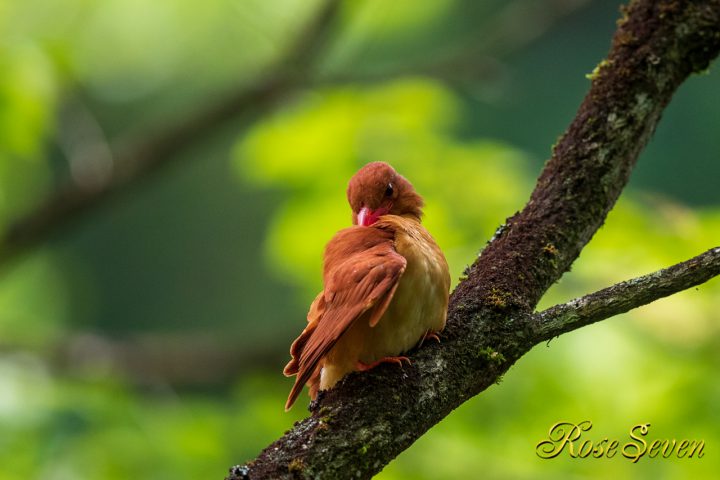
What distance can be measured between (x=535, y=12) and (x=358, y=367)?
4.37m

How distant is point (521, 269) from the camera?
2928mm

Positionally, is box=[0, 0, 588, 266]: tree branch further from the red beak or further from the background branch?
the red beak

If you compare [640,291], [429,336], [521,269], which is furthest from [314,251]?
[640,291]

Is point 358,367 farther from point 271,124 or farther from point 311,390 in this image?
point 271,124

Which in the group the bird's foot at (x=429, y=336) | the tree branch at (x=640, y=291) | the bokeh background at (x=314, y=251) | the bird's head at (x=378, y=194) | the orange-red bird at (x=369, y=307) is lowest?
the tree branch at (x=640, y=291)

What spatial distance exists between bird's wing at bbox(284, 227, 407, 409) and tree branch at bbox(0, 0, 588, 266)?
3.32m

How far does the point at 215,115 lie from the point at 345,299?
12.5 ft

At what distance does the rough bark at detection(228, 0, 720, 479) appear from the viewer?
2.38 meters

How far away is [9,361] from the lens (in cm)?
621

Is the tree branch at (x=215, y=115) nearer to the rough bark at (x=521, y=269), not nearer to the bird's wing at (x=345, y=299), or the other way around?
the rough bark at (x=521, y=269)

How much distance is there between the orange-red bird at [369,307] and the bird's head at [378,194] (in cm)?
37

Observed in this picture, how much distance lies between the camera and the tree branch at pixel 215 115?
6.06m

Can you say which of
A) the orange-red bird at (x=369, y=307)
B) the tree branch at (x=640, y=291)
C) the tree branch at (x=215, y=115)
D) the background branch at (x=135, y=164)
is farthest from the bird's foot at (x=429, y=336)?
the background branch at (x=135, y=164)

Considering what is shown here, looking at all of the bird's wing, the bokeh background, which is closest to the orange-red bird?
the bird's wing
